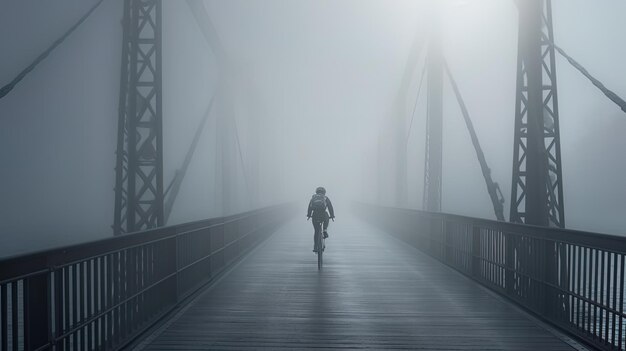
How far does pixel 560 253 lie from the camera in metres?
A: 7.94

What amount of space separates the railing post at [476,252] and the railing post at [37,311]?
345 inches

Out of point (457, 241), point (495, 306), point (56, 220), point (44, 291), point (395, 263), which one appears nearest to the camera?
point (44, 291)

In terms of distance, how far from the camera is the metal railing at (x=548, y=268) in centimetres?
664

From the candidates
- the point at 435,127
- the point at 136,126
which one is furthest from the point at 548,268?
the point at 435,127

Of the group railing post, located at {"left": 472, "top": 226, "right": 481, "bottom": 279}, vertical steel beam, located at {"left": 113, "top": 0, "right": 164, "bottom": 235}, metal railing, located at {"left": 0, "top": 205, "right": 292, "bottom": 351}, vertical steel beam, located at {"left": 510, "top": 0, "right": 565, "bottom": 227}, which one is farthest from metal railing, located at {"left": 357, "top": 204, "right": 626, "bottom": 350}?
vertical steel beam, located at {"left": 113, "top": 0, "right": 164, "bottom": 235}

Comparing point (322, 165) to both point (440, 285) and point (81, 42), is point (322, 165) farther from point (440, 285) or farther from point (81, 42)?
point (440, 285)

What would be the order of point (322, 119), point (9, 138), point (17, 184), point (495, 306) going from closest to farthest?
point (495, 306)
point (9, 138)
point (17, 184)
point (322, 119)

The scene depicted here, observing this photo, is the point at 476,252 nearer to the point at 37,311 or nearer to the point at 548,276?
the point at 548,276

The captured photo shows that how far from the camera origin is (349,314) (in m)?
8.68

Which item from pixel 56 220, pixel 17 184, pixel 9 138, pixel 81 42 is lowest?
pixel 56 220

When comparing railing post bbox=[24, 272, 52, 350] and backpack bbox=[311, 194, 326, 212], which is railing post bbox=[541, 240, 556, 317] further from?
backpack bbox=[311, 194, 326, 212]

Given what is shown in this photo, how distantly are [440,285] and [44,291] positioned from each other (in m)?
8.05

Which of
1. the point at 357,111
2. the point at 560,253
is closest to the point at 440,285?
the point at 560,253

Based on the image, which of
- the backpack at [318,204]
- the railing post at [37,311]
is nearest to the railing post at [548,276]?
the railing post at [37,311]
